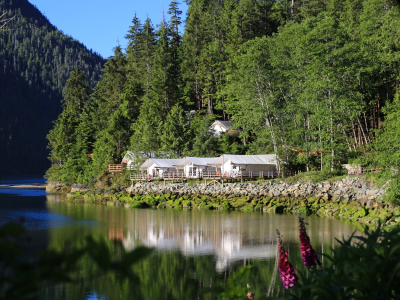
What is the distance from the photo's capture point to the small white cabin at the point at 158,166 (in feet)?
164

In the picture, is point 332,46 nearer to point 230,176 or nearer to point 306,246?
point 230,176

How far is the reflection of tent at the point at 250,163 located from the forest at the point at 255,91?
1656 millimetres

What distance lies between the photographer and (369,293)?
389cm

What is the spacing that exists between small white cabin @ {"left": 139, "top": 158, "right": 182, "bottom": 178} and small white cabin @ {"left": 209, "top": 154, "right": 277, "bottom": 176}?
7.18 meters

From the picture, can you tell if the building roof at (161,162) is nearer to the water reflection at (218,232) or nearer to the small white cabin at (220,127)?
the small white cabin at (220,127)

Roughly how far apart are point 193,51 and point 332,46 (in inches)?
1361

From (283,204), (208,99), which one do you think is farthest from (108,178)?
(283,204)

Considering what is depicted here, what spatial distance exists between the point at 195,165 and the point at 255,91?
33.8 ft

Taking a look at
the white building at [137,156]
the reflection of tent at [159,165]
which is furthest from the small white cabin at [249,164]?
A: the white building at [137,156]

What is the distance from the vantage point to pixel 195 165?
47594 mm

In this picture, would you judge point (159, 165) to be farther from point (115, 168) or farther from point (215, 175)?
point (115, 168)

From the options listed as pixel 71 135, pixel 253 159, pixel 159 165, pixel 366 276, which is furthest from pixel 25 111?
pixel 366 276

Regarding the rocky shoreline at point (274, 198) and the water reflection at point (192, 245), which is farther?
the rocky shoreline at point (274, 198)

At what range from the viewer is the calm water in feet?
40.9
